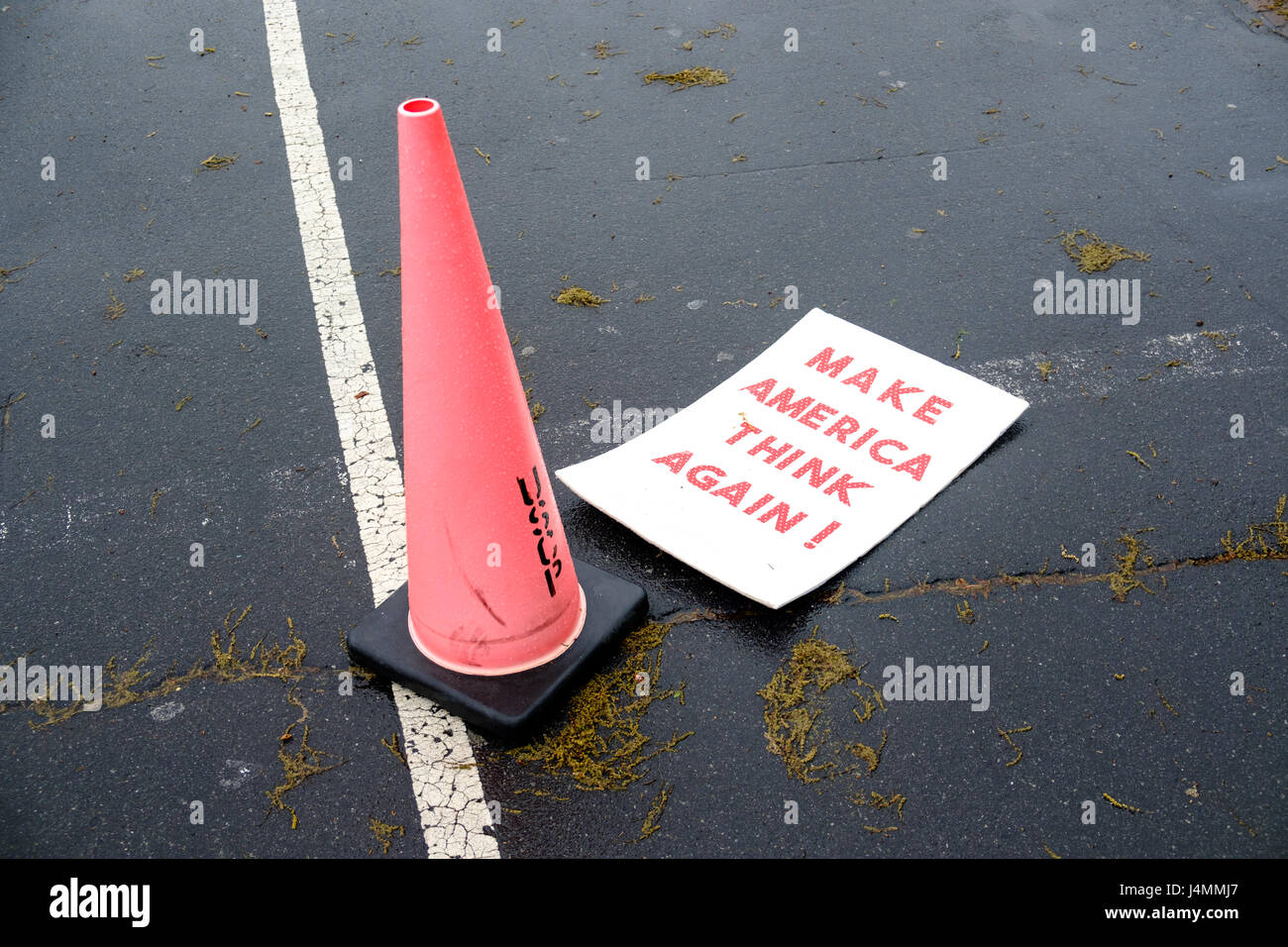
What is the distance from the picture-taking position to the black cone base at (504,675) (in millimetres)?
2791

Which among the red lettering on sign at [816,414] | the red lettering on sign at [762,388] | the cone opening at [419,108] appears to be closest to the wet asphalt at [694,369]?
the red lettering on sign at [762,388]

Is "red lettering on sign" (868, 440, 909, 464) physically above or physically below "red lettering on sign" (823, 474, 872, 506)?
above

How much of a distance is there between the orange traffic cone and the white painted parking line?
12 centimetres

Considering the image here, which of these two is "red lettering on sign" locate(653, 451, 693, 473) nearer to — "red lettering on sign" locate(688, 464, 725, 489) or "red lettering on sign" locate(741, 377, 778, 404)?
"red lettering on sign" locate(688, 464, 725, 489)

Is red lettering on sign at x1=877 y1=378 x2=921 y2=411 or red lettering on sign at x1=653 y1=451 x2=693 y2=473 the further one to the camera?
red lettering on sign at x1=877 y1=378 x2=921 y2=411

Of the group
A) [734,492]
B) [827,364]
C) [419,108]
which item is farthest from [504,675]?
[827,364]

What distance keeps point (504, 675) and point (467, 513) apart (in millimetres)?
477

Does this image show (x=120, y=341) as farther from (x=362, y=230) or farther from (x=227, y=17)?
(x=227, y=17)

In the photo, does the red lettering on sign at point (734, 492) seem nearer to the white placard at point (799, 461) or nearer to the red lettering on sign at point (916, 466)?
the white placard at point (799, 461)

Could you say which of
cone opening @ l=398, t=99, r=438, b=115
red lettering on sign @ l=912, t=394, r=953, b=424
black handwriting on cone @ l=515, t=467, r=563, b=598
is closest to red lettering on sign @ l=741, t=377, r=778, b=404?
red lettering on sign @ l=912, t=394, r=953, b=424

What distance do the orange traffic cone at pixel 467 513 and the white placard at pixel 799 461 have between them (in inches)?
16.5

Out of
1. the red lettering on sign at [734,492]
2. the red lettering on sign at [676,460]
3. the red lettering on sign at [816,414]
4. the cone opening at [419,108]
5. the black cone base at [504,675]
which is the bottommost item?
the black cone base at [504,675]

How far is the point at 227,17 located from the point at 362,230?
8.45 feet

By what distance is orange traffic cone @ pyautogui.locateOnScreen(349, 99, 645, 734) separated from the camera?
2531 mm
